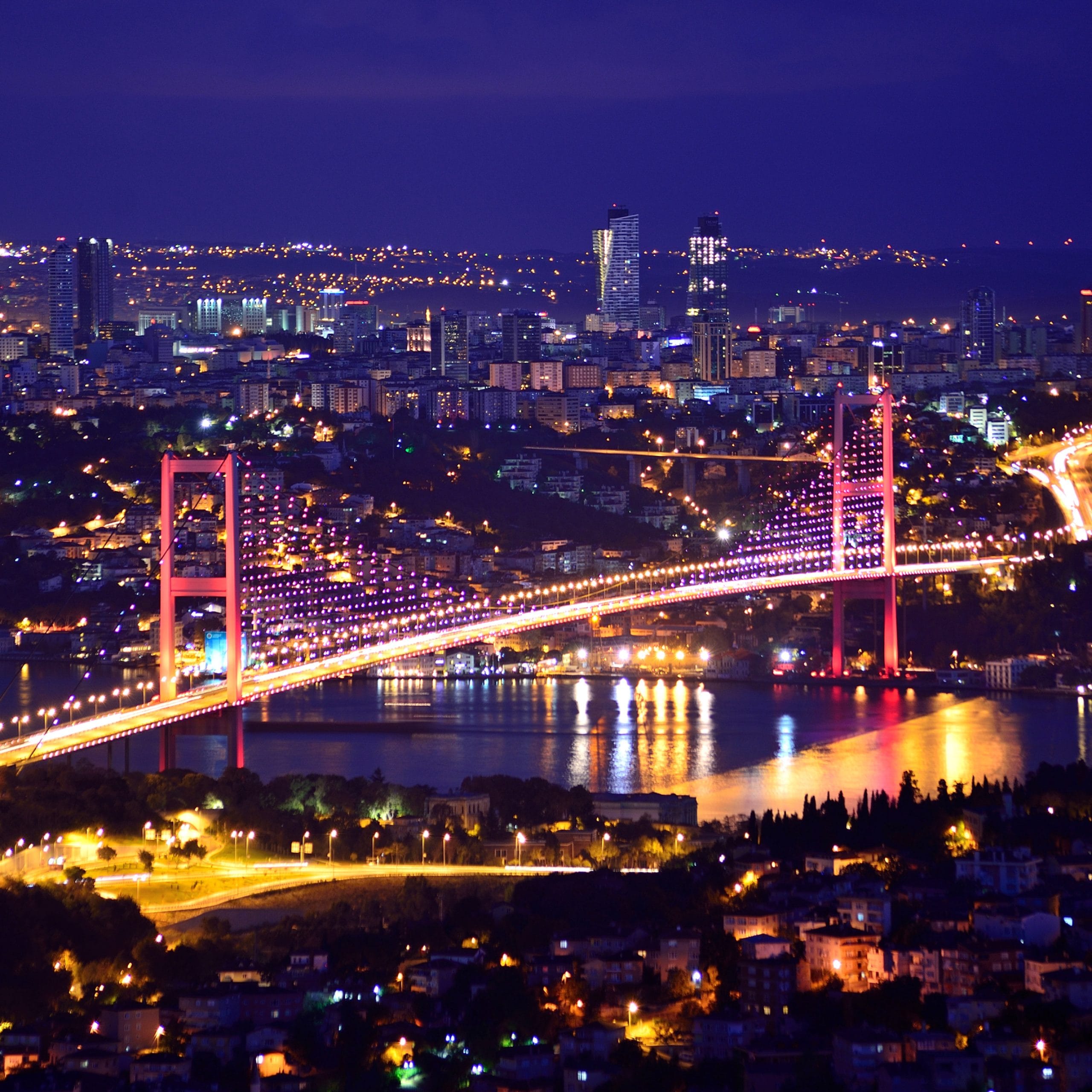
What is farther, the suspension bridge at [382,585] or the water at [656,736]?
the suspension bridge at [382,585]

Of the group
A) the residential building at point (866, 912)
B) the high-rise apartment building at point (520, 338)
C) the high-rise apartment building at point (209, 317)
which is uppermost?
the high-rise apartment building at point (209, 317)

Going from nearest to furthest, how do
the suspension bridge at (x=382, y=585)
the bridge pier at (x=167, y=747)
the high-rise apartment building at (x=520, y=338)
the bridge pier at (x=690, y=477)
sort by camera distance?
the bridge pier at (x=167, y=747)
the suspension bridge at (x=382, y=585)
the bridge pier at (x=690, y=477)
the high-rise apartment building at (x=520, y=338)

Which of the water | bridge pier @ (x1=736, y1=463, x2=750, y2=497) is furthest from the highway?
bridge pier @ (x1=736, y1=463, x2=750, y2=497)

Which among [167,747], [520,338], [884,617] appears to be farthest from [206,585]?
[520,338]

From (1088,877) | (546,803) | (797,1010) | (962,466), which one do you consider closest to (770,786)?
(546,803)

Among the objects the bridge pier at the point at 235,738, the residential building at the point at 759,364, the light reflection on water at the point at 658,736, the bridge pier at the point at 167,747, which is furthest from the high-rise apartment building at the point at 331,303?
the bridge pier at the point at 167,747

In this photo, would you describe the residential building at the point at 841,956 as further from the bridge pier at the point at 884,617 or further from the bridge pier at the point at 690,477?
the bridge pier at the point at 690,477
